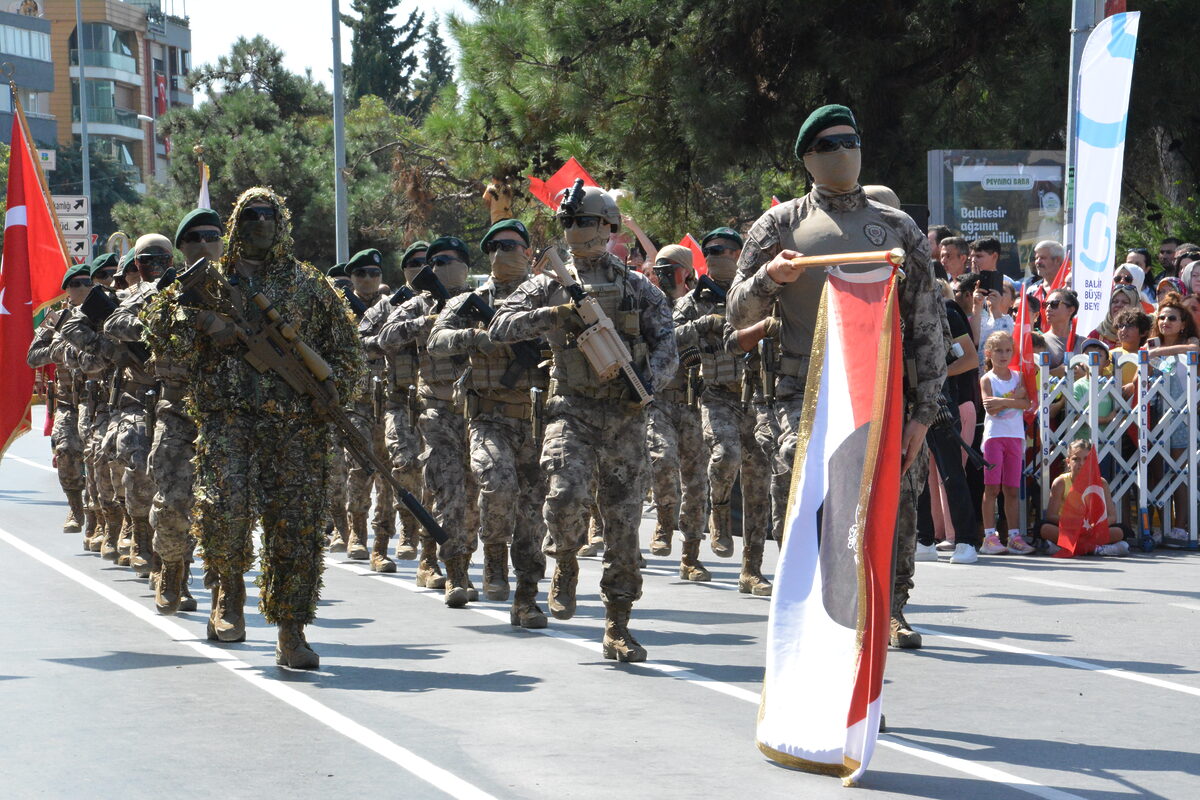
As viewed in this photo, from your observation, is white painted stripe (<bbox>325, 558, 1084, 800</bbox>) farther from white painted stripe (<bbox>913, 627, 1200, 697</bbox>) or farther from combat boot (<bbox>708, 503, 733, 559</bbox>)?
combat boot (<bbox>708, 503, 733, 559</bbox>)

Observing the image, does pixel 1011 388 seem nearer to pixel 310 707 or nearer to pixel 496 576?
pixel 496 576

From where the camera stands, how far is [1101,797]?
5.75 meters

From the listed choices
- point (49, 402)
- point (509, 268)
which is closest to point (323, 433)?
point (509, 268)

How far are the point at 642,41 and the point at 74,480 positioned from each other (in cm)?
959

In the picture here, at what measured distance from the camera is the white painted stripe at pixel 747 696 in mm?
5914

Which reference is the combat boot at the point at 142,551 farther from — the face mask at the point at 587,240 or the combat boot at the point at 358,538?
the face mask at the point at 587,240

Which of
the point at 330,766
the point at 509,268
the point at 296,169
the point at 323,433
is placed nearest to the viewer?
the point at 330,766

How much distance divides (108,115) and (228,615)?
3630 inches

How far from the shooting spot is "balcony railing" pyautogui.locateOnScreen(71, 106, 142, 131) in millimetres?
95438

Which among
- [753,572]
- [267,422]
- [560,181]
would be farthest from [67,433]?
[267,422]

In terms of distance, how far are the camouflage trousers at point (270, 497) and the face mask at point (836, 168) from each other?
2.78 metres

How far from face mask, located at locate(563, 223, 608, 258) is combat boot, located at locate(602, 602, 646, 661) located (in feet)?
5.92

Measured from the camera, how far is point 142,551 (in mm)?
12172

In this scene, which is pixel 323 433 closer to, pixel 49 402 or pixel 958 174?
pixel 958 174
